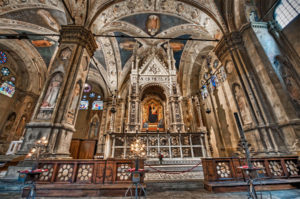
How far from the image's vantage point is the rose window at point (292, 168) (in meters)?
3.95

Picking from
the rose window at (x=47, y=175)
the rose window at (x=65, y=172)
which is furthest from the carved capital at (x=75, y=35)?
the rose window at (x=65, y=172)

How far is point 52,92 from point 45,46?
10.5m

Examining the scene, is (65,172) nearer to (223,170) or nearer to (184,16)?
(223,170)

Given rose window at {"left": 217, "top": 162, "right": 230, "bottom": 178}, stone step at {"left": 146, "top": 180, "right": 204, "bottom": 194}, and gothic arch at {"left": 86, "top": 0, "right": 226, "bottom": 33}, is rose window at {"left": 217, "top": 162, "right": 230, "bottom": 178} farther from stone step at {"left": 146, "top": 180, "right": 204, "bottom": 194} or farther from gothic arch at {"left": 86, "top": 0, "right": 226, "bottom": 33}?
gothic arch at {"left": 86, "top": 0, "right": 226, "bottom": 33}

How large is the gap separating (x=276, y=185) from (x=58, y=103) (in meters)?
7.75

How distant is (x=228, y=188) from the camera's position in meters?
3.19

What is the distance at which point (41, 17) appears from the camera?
9.44 metres

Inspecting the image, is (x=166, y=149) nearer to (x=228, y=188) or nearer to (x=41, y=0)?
(x=228, y=188)

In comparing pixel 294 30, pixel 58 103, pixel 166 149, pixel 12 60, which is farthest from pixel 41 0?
pixel 294 30

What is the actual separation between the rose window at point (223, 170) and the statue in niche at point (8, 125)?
17453mm

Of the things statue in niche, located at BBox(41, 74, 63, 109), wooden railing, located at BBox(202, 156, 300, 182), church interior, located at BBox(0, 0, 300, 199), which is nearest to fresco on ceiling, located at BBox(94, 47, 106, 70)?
church interior, located at BBox(0, 0, 300, 199)

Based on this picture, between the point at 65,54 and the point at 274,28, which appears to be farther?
the point at 274,28

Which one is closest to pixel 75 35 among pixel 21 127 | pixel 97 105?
pixel 21 127

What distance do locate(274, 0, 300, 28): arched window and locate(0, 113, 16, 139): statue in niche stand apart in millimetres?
23395
